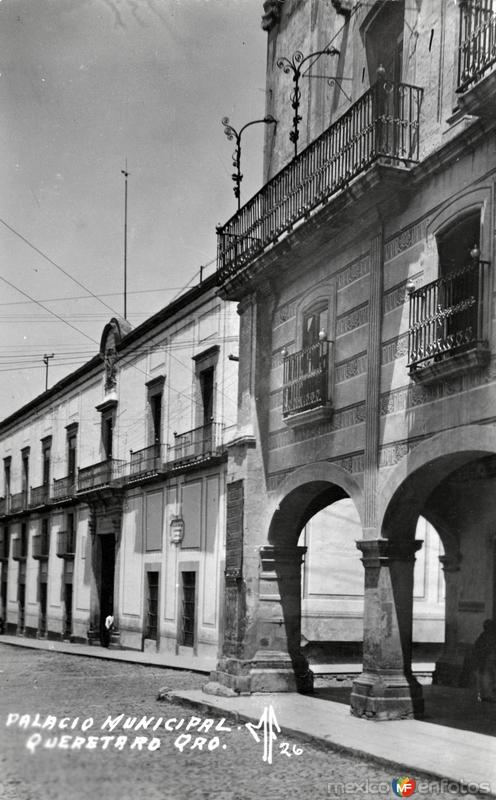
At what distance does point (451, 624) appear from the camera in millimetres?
15750

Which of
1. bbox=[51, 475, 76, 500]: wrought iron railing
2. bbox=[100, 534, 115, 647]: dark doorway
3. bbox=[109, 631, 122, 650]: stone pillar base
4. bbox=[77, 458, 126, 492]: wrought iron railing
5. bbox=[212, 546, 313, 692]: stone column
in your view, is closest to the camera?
bbox=[212, 546, 313, 692]: stone column

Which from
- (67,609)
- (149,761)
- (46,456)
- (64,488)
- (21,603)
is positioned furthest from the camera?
(21,603)

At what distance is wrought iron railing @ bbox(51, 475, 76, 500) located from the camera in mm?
31641

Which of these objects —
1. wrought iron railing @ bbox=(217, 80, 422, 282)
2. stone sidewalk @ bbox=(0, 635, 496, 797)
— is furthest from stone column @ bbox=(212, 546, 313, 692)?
wrought iron railing @ bbox=(217, 80, 422, 282)

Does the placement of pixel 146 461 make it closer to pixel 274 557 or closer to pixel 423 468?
pixel 274 557

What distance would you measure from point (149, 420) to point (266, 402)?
37.8 feet

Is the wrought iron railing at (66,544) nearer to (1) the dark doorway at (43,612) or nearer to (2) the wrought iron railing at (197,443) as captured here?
(1) the dark doorway at (43,612)

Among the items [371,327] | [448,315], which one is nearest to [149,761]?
[448,315]

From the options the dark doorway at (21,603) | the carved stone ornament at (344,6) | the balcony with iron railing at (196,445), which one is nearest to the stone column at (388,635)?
the carved stone ornament at (344,6)

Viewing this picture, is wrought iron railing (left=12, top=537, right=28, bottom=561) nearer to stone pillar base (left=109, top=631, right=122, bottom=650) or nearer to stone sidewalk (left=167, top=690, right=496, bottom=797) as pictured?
stone pillar base (left=109, top=631, right=122, bottom=650)

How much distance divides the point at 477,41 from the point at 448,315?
2.60m

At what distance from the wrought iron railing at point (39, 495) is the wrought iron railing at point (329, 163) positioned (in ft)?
68.3

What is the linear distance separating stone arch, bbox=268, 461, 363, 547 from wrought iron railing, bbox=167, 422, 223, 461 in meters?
6.80

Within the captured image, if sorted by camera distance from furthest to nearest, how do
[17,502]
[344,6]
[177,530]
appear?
[17,502] < [177,530] < [344,6]
